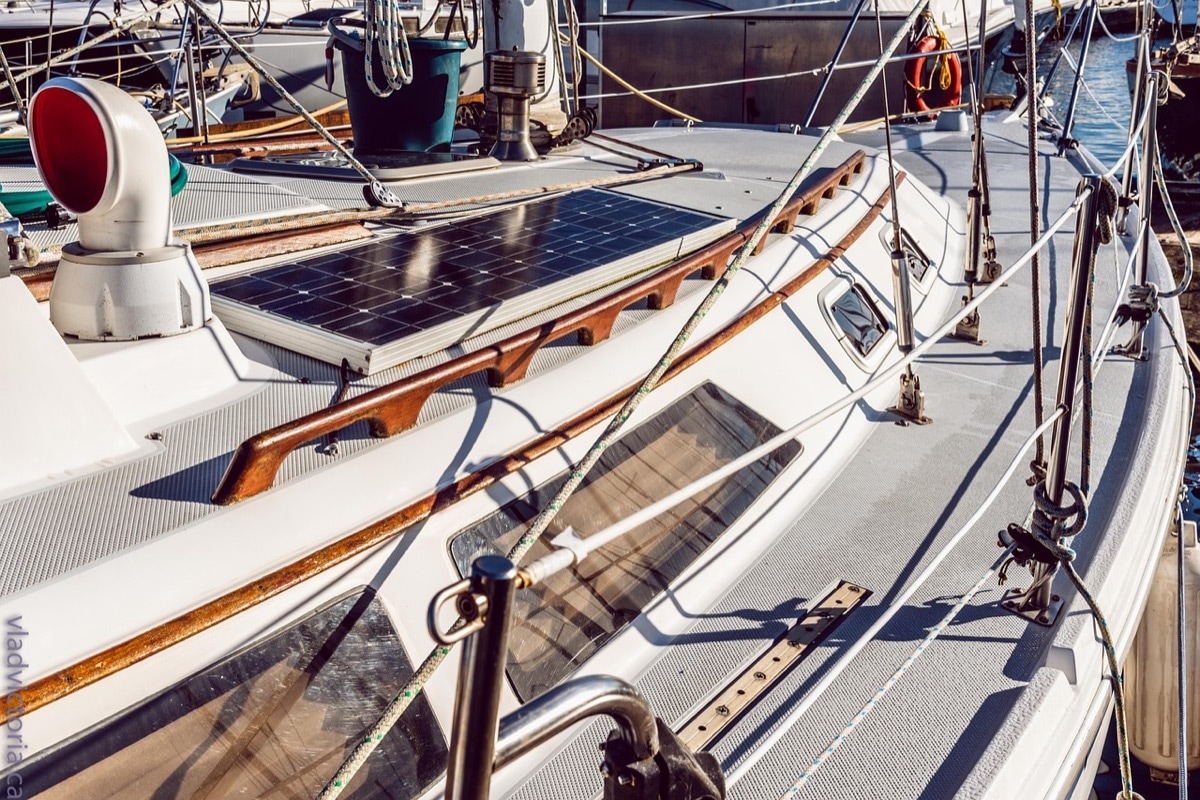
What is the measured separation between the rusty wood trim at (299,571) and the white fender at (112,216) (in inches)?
22.1

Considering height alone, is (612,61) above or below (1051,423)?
above

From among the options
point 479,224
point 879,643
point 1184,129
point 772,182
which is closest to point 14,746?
point 879,643

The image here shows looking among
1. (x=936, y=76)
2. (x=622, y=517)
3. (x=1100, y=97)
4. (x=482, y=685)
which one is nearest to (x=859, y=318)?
(x=622, y=517)

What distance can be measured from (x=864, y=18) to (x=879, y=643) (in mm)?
8774

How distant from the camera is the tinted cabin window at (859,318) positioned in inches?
128

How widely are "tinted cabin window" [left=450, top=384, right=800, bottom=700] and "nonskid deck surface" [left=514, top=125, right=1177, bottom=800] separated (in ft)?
0.44

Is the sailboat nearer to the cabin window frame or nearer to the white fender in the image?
the white fender

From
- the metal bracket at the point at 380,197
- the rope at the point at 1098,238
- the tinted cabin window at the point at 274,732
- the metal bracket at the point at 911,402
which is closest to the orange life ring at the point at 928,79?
the metal bracket at the point at 911,402

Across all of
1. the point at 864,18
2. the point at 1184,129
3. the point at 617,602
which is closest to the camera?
the point at 617,602

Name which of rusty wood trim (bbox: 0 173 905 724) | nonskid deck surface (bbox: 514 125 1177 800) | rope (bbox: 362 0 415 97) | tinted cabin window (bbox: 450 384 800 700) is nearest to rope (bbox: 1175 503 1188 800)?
nonskid deck surface (bbox: 514 125 1177 800)

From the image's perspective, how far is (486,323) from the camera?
2.24m

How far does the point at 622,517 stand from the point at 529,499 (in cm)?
27

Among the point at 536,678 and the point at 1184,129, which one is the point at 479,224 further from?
the point at 1184,129

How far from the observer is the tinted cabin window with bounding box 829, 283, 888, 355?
3248mm
